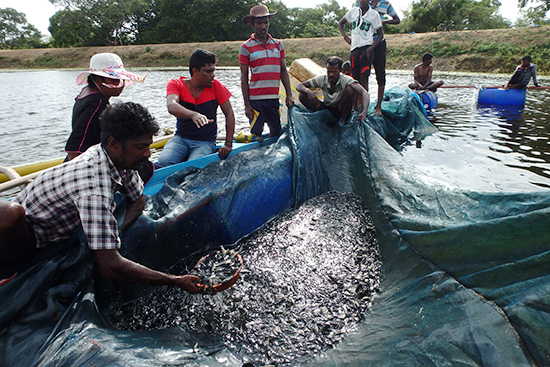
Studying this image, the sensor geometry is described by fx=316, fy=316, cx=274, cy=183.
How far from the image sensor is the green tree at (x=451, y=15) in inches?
1223

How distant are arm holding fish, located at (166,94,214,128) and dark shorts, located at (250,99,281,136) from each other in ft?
3.36

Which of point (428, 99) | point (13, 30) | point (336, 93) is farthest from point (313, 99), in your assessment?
point (13, 30)

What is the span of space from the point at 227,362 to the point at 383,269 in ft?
3.97

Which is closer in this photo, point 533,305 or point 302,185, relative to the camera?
point 533,305

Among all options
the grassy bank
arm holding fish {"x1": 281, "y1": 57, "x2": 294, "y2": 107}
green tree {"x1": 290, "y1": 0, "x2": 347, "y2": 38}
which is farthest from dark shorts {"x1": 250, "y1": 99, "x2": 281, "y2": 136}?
green tree {"x1": 290, "y1": 0, "x2": 347, "y2": 38}

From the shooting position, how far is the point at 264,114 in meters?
3.93

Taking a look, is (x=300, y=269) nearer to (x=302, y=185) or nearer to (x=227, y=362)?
(x=227, y=362)

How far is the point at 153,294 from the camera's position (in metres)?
2.02

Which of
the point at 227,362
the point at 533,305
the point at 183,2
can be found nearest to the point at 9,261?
the point at 227,362

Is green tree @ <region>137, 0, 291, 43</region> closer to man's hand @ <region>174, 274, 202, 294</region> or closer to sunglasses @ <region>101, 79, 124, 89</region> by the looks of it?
sunglasses @ <region>101, 79, 124, 89</region>

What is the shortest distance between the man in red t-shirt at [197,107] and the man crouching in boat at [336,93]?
1235 millimetres

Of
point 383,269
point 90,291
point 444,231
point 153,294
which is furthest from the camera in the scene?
point 383,269

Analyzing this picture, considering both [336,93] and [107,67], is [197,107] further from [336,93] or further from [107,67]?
[336,93]

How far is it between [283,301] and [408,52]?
26640mm
